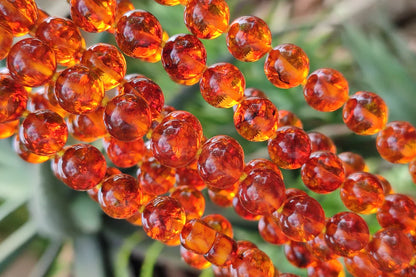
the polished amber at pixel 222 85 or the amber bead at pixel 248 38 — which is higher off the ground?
the amber bead at pixel 248 38

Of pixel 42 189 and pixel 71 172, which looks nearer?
pixel 71 172

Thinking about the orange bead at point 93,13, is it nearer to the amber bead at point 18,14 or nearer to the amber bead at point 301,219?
the amber bead at point 18,14

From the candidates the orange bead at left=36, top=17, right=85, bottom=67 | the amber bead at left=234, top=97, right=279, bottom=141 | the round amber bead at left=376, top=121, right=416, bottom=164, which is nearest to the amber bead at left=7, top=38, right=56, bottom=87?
the orange bead at left=36, top=17, right=85, bottom=67

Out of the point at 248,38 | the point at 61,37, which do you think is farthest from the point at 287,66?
the point at 61,37

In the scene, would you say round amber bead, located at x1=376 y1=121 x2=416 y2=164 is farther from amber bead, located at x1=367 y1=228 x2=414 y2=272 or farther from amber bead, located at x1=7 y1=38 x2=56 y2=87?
amber bead, located at x1=7 y1=38 x2=56 y2=87

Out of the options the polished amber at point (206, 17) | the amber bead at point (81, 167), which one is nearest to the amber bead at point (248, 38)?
the polished amber at point (206, 17)

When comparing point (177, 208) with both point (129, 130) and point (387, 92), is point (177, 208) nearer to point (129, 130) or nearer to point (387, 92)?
point (129, 130)

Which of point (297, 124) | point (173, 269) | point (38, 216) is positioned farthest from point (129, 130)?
point (173, 269)
